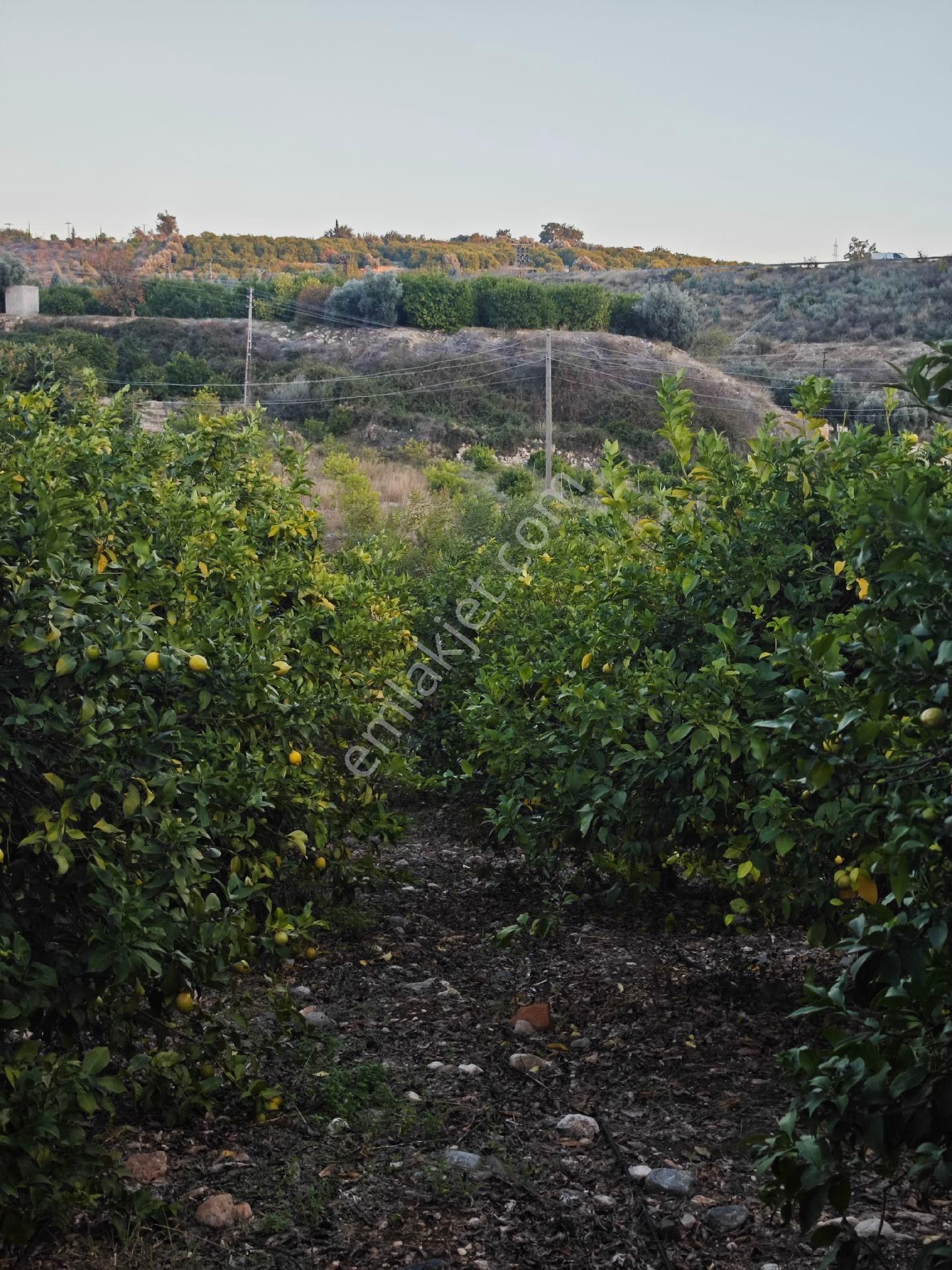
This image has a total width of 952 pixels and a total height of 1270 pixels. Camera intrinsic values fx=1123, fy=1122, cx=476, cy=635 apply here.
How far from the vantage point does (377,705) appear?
15.2 feet

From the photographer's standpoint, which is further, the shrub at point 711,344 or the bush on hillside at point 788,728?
the shrub at point 711,344

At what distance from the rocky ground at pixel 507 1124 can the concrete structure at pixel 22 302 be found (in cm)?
3464

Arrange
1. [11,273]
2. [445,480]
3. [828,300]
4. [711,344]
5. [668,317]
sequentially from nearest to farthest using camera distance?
[445,480], [668,317], [711,344], [11,273], [828,300]

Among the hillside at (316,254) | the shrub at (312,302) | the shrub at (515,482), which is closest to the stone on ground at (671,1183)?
the shrub at (515,482)

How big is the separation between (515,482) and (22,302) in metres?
21.9

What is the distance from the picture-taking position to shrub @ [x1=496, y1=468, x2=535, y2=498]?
1917cm

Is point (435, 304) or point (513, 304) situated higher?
point (513, 304)

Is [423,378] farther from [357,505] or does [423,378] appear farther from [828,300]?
[357,505]

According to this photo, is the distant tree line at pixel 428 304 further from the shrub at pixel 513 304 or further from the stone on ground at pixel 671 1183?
the stone on ground at pixel 671 1183

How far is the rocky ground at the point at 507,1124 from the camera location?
7.38ft

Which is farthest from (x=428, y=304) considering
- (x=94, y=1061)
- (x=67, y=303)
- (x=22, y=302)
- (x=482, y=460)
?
(x=94, y=1061)

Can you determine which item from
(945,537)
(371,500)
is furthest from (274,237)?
(945,537)

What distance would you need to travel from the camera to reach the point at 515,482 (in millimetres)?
19797

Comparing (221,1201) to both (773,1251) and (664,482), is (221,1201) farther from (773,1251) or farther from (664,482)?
(664,482)
